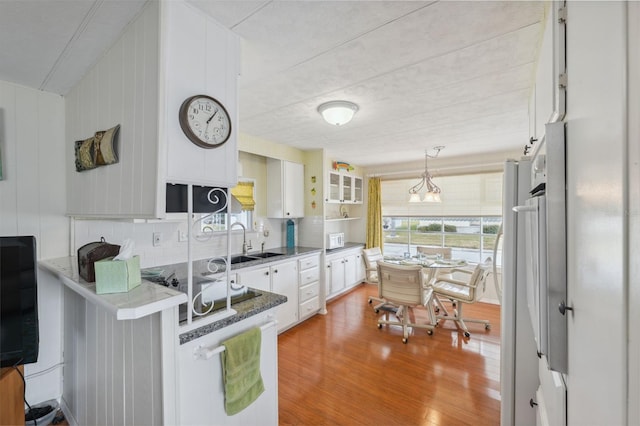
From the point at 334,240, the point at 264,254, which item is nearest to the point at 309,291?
the point at 264,254

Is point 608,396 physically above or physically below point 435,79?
below

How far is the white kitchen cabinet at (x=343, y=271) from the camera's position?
14.0 ft

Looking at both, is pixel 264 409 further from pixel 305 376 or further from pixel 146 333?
pixel 305 376

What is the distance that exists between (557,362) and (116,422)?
6.41 feet

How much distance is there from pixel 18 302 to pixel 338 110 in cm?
232

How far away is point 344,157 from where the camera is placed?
4.60 m

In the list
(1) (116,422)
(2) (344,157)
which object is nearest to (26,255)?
(1) (116,422)

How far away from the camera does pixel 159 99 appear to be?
1068 mm

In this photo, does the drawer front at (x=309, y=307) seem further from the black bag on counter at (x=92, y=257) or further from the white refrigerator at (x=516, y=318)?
the black bag on counter at (x=92, y=257)

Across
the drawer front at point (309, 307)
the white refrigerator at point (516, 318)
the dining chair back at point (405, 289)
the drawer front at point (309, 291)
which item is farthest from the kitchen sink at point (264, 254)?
the white refrigerator at point (516, 318)

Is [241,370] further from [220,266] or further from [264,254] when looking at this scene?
[264,254]

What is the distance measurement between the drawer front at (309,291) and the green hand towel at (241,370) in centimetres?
214

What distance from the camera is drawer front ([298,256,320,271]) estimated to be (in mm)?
3611

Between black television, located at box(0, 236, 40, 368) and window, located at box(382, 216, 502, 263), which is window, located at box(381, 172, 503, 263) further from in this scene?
black television, located at box(0, 236, 40, 368)
